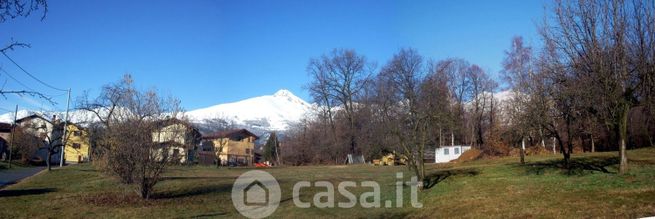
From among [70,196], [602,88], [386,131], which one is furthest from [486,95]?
[70,196]

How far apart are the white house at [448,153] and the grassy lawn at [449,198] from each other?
27.1m

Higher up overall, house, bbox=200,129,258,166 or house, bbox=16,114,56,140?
house, bbox=16,114,56,140

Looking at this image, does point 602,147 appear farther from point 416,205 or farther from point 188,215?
point 188,215

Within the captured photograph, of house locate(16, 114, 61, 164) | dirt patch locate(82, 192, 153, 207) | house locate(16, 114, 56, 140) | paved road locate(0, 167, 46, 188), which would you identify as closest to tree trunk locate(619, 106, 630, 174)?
dirt patch locate(82, 192, 153, 207)

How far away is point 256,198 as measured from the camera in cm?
2100

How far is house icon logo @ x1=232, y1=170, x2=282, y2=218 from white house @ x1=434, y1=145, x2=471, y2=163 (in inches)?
1203

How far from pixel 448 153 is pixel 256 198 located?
3582 cm

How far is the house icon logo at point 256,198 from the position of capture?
17853mm

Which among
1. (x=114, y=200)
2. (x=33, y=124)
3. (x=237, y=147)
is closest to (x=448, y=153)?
(x=114, y=200)

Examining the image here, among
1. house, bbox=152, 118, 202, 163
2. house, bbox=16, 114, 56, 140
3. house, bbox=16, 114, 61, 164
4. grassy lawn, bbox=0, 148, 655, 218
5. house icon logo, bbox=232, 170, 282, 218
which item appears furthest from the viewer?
house, bbox=16, 114, 56, 140

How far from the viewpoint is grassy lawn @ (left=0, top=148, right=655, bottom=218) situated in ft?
42.9

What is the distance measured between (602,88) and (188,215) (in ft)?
47.2

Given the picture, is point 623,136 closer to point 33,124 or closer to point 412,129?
point 412,129

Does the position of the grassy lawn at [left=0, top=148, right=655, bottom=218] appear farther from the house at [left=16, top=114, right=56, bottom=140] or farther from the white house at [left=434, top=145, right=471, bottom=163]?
the house at [left=16, top=114, right=56, bottom=140]
